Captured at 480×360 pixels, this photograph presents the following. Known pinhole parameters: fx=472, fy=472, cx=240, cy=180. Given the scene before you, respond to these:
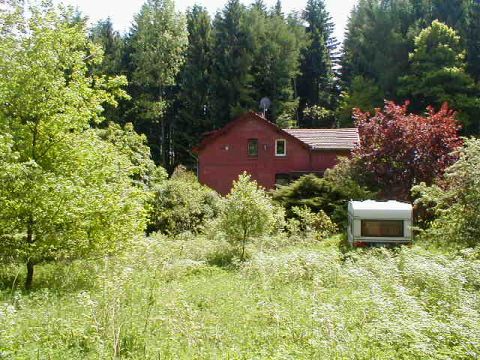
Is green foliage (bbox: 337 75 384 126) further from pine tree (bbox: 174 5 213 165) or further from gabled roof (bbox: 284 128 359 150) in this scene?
pine tree (bbox: 174 5 213 165)

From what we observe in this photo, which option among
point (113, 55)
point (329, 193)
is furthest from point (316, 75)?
point (329, 193)

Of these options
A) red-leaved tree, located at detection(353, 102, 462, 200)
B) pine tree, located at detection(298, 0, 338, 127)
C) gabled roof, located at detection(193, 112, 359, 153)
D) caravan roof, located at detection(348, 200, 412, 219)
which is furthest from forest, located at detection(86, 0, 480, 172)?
caravan roof, located at detection(348, 200, 412, 219)

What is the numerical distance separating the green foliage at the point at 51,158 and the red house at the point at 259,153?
20.1m

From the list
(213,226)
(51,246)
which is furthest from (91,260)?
(213,226)

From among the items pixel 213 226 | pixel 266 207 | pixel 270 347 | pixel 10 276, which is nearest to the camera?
pixel 270 347

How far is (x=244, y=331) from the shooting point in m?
8.13

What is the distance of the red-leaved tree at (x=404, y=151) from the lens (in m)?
21.1

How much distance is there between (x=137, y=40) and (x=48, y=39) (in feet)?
122

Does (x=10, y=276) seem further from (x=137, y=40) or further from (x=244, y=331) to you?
(x=137, y=40)

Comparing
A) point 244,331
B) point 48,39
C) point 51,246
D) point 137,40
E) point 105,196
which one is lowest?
point 244,331

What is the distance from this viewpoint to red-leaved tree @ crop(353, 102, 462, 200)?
2109cm

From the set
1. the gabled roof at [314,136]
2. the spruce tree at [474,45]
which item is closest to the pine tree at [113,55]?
the gabled roof at [314,136]

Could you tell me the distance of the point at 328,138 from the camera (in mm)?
31875

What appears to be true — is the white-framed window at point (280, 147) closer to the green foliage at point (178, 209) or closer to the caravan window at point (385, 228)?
the green foliage at point (178, 209)
